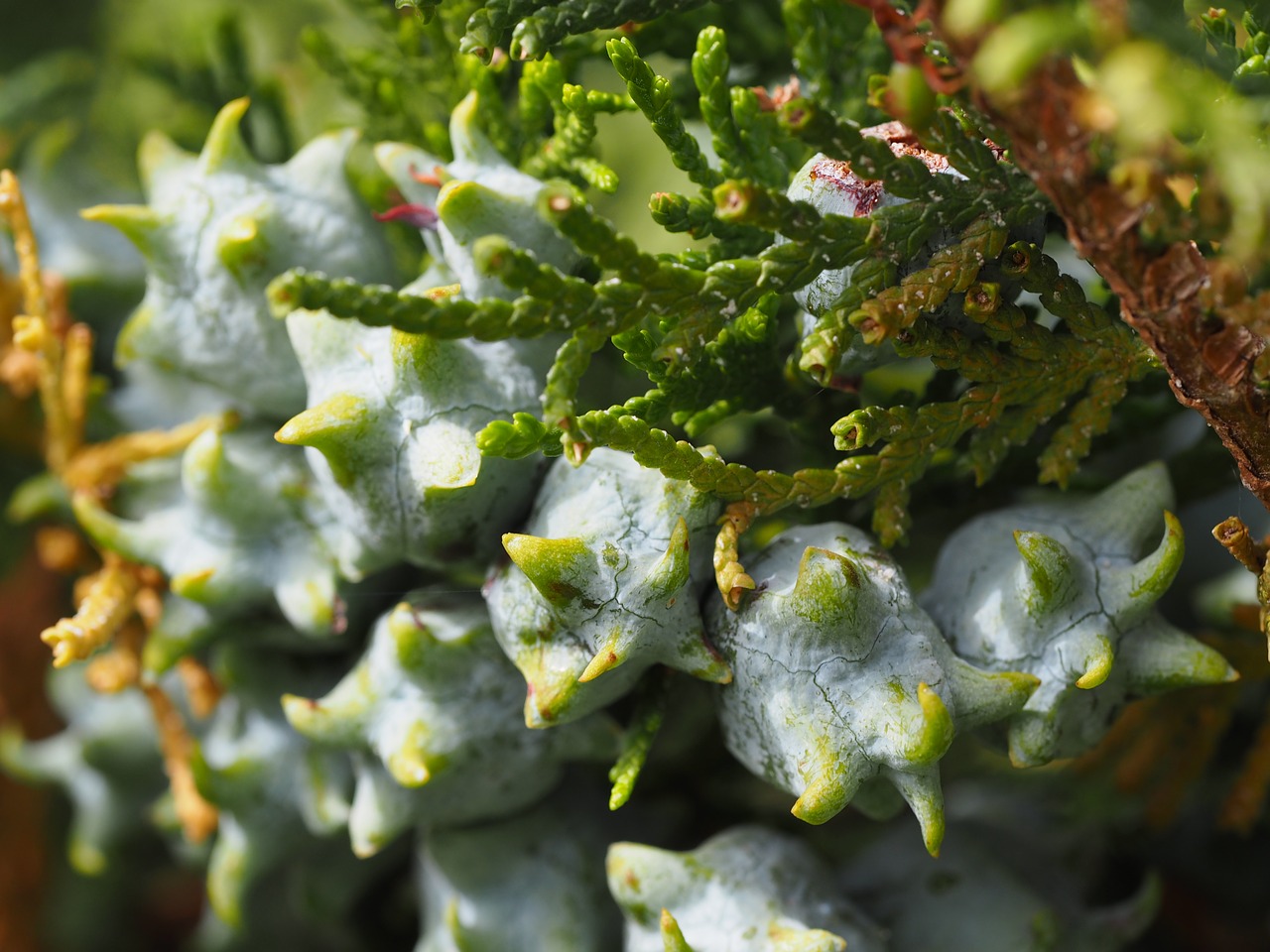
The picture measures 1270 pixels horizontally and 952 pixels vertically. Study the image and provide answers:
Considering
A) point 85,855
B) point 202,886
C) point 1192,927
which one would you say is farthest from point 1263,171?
point 202,886

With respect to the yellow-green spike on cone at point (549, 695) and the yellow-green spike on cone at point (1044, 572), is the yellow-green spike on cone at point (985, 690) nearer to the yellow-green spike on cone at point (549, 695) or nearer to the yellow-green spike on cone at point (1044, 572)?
the yellow-green spike on cone at point (1044, 572)

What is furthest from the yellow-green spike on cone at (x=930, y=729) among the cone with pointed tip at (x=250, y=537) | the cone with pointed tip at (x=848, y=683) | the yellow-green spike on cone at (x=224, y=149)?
the yellow-green spike on cone at (x=224, y=149)

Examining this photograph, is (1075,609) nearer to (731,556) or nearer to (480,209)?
(731,556)

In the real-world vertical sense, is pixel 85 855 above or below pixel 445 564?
below

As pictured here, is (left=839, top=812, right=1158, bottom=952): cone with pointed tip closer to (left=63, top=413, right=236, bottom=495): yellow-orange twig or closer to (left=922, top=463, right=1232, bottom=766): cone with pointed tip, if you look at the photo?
(left=922, top=463, right=1232, bottom=766): cone with pointed tip

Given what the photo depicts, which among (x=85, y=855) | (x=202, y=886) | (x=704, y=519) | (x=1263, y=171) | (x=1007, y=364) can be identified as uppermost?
(x=1263, y=171)

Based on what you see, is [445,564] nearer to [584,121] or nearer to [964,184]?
[584,121]
